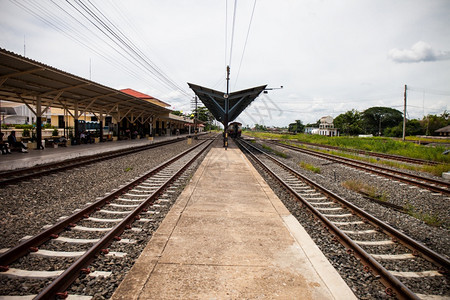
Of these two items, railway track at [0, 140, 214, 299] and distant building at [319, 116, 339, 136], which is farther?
distant building at [319, 116, 339, 136]

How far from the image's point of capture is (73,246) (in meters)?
3.58

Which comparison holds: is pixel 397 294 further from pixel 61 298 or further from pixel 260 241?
pixel 61 298

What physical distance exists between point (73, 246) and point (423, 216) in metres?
7.23

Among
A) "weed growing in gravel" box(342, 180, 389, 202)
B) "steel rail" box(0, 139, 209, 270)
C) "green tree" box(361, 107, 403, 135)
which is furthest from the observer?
"green tree" box(361, 107, 403, 135)

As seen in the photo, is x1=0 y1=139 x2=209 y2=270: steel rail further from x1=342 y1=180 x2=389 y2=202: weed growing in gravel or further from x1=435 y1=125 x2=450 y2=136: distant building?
x1=435 y1=125 x2=450 y2=136: distant building

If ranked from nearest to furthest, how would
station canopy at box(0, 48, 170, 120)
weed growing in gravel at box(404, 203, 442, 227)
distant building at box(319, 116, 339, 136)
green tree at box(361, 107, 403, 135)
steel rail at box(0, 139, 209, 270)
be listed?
steel rail at box(0, 139, 209, 270), weed growing in gravel at box(404, 203, 442, 227), station canopy at box(0, 48, 170, 120), distant building at box(319, 116, 339, 136), green tree at box(361, 107, 403, 135)

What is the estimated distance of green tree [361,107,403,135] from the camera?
93.1m

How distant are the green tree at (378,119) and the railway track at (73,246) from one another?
345 feet

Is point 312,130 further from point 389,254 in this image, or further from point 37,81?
point 389,254

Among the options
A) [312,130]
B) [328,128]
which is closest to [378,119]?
[328,128]

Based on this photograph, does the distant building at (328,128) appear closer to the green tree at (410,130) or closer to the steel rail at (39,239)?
the green tree at (410,130)

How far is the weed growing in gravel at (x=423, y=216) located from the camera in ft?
16.7

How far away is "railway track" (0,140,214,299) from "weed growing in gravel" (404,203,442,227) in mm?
6049

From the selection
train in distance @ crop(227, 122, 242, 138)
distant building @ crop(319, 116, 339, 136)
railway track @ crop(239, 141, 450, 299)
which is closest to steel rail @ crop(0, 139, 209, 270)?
railway track @ crop(239, 141, 450, 299)
